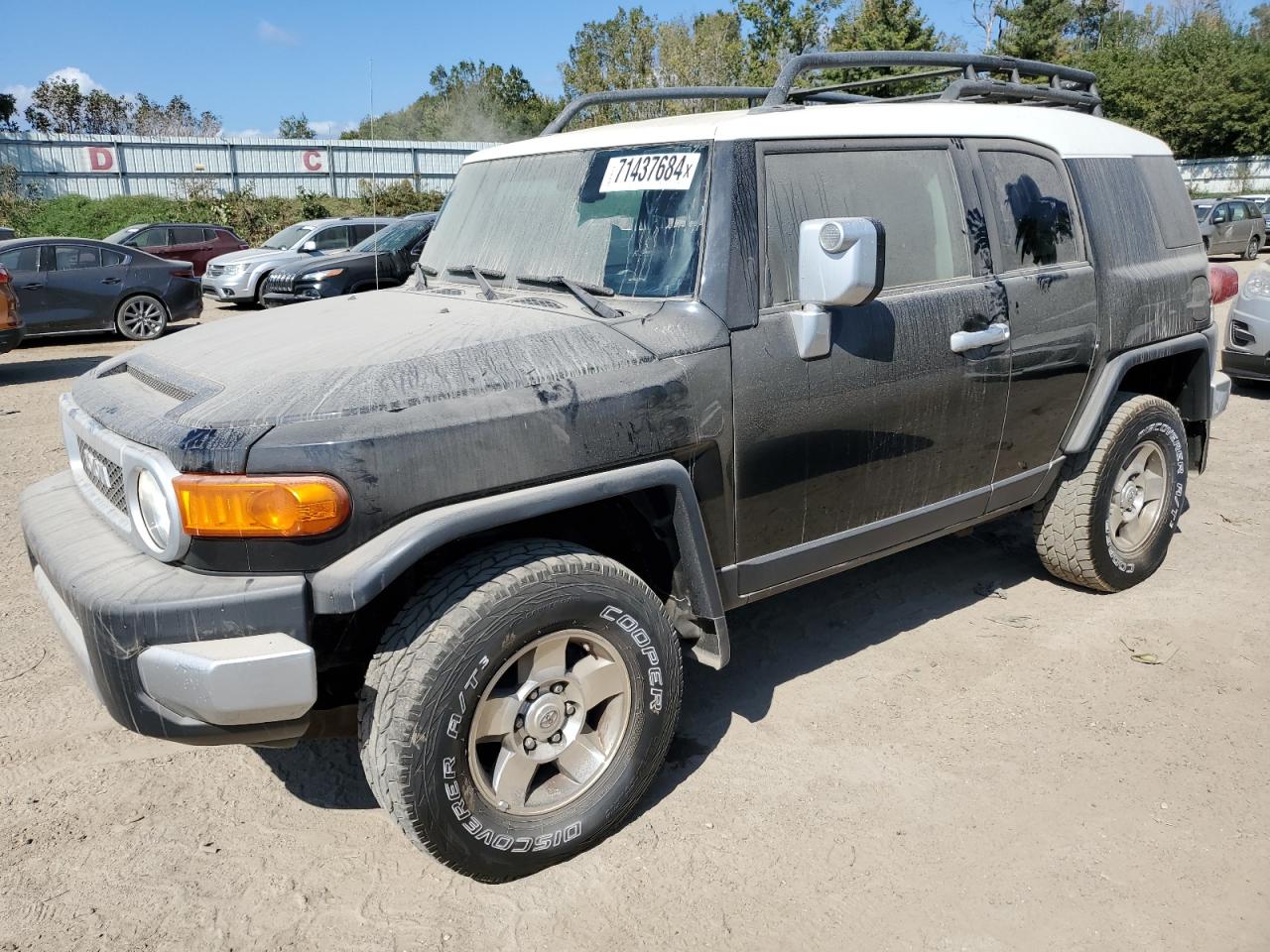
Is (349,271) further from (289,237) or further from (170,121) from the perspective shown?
(170,121)

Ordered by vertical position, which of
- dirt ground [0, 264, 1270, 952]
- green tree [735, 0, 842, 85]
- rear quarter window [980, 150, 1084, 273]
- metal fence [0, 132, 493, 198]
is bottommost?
dirt ground [0, 264, 1270, 952]

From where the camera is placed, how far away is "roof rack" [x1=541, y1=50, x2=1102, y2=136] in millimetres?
3543

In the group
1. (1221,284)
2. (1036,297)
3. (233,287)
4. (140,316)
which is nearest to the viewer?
(1036,297)

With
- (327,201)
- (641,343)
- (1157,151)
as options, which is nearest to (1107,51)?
(327,201)

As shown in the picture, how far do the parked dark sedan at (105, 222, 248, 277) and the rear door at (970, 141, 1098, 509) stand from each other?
58.6 feet

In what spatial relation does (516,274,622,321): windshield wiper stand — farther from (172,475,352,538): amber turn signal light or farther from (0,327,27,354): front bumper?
(0,327,27,354): front bumper

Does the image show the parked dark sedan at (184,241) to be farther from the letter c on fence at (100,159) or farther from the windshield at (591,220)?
the windshield at (591,220)

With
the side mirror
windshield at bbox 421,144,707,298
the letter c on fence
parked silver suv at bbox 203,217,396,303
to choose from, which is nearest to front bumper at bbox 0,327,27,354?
parked silver suv at bbox 203,217,396,303

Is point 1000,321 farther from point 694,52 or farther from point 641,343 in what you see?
point 694,52

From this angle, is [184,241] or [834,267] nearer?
[834,267]

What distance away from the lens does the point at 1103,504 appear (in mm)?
4438

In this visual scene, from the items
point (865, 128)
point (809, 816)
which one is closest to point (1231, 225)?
point (865, 128)

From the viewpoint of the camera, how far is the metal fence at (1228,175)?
39.5 m

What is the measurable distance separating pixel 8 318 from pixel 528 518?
933 cm
